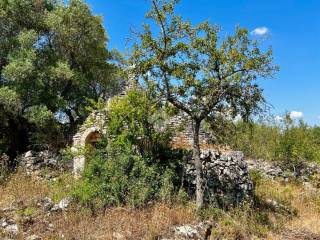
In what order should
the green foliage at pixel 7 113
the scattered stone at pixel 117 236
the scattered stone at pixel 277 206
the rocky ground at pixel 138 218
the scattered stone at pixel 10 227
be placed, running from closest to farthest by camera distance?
the scattered stone at pixel 117 236 → the scattered stone at pixel 10 227 → the rocky ground at pixel 138 218 → the scattered stone at pixel 277 206 → the green foliage at pixel 7 113

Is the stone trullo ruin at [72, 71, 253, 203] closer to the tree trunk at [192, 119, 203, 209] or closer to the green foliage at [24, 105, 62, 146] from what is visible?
the tree trunk at [192, 119, 203, 209]

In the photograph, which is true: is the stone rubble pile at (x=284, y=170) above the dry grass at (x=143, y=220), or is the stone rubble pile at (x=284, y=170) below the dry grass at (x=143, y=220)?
above

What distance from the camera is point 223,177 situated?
39.9 feet

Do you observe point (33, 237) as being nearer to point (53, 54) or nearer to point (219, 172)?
point (219, 172)

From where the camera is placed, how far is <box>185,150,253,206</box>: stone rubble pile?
11758 millimetres

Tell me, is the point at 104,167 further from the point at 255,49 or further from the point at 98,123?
the point at 255,49

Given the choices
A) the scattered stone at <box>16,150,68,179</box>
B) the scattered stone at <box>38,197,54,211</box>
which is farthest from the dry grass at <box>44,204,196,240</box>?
the scattered stone at <box>16,150,68,179</box>

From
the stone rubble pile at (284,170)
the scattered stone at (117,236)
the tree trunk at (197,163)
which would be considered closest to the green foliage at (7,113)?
the tree trunk at (197,163)

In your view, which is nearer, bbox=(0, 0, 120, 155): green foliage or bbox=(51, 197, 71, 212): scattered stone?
bbox=(51, 197, 71, 212): scattered stone

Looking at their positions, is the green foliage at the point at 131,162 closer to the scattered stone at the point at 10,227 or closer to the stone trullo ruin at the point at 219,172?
the stone trullo ruin at the point at 219,172

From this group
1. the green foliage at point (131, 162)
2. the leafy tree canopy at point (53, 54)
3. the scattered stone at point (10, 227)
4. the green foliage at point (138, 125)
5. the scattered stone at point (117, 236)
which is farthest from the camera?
the leafy tree canopy at point (53, 54)

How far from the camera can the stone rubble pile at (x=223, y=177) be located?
1176 centimetres

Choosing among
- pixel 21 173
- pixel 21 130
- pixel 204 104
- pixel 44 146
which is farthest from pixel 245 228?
pixel 21 130

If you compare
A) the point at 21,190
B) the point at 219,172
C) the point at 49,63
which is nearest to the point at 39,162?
the point at 21,190
